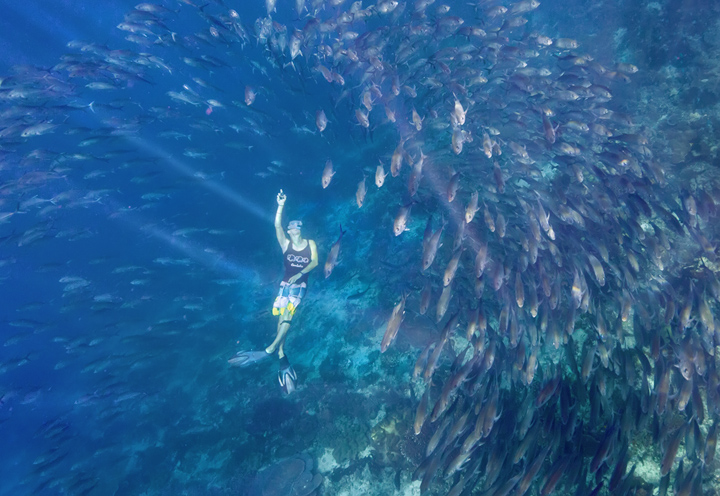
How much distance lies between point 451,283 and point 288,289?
4.03m

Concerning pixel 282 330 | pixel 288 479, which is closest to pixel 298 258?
pixel 282 330

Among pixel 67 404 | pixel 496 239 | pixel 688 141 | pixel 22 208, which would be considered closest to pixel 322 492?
pixel 496 239

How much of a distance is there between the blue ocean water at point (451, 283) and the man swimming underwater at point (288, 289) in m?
1.02

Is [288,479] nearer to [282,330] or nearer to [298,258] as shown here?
[282,330]

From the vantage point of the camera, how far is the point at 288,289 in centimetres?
816

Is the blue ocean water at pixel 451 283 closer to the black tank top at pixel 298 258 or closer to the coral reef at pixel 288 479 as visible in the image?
the coral reef at pixel 288 479

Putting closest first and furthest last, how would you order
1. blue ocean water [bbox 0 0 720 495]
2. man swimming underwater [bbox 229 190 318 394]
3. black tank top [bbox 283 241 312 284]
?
blue ocean water [bbox 0 0 720 495], man swimming underwater [bbox 229 190 318 394], black tank top [bbox 283 241 312 284]

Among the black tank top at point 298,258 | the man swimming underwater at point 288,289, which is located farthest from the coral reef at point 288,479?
the black tank top at point 298,258

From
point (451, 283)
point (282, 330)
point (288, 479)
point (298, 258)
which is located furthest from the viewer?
point (298, 258)

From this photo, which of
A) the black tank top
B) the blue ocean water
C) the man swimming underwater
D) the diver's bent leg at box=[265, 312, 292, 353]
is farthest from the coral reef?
the black tank top

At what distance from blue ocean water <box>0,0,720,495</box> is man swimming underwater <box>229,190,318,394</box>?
102 cm

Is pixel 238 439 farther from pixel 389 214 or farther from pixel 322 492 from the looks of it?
pixel 389 214

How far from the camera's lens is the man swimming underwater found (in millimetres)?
7934

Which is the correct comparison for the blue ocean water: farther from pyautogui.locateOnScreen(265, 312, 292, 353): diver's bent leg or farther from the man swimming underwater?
pyautogui.locateOnScreen(265, 312, 292, 353): diver's bent leg
